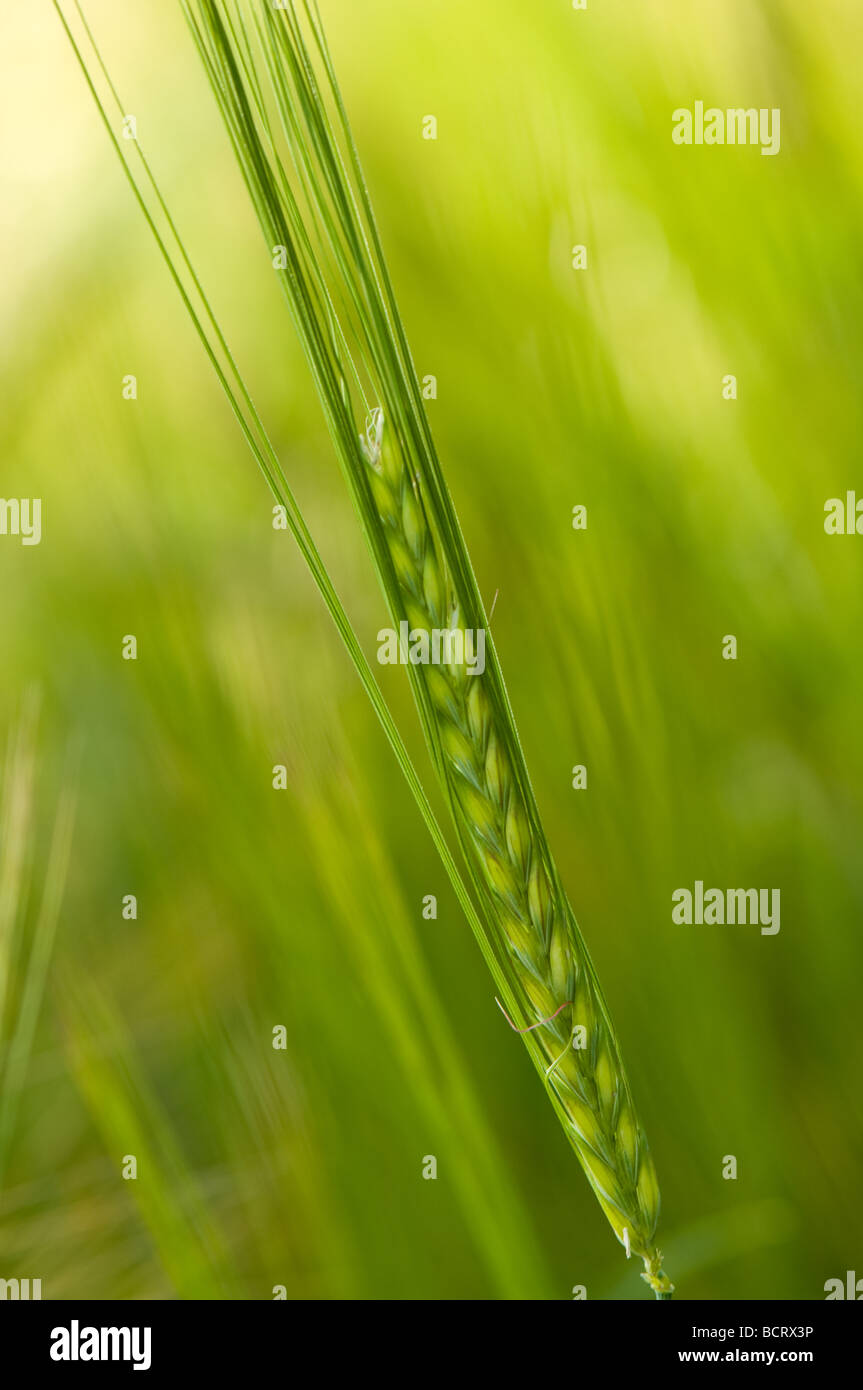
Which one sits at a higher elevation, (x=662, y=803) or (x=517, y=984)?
(x=662, y=803)

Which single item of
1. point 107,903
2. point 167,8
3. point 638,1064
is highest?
point 167,8

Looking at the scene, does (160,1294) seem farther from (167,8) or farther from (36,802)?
(167,8)

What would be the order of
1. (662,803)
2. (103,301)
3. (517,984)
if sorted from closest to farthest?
1. (517,984)
2. (662,803)
3. (103,301)

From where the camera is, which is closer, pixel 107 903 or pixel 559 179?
pixel 559 179

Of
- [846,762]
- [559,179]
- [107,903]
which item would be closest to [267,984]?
[107,903]

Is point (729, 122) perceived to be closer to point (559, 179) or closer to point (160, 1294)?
point (559, 179)

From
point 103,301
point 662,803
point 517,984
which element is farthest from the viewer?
point 103,301
